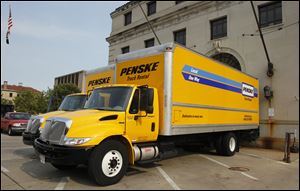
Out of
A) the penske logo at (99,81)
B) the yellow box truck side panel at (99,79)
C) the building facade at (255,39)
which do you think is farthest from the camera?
the building facade at (255,39)

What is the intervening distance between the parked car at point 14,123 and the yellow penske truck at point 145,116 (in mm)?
13601

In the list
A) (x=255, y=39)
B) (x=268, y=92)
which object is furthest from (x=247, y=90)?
(x=255, y=39)

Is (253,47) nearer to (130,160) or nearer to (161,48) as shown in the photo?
(161,48)

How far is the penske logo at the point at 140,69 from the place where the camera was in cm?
886

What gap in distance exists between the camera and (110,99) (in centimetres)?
802

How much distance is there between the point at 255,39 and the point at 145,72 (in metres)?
10.9

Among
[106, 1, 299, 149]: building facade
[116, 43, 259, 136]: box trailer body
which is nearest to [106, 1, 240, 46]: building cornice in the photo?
[106, 1, 299, 149]: building facade

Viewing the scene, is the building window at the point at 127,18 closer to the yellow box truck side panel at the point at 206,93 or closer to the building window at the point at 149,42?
the building window at the point at 149,42

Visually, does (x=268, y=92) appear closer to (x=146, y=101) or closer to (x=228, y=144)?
(x=228, y=144)

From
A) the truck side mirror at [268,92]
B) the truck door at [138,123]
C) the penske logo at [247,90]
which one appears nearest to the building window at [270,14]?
the truck side mirror at [268,92]

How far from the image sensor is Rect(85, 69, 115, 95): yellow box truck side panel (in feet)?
45.0

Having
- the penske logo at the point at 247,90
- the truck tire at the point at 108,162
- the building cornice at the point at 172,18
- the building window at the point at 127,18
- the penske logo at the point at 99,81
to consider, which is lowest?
the truck tire at the point at 108,162

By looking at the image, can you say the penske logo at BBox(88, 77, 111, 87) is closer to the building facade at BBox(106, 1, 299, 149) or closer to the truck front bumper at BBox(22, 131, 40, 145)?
the truck front bumper at BBox(22, 131, 40, 145)

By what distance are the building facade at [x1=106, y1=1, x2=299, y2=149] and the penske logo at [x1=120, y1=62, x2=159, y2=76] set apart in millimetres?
9810
